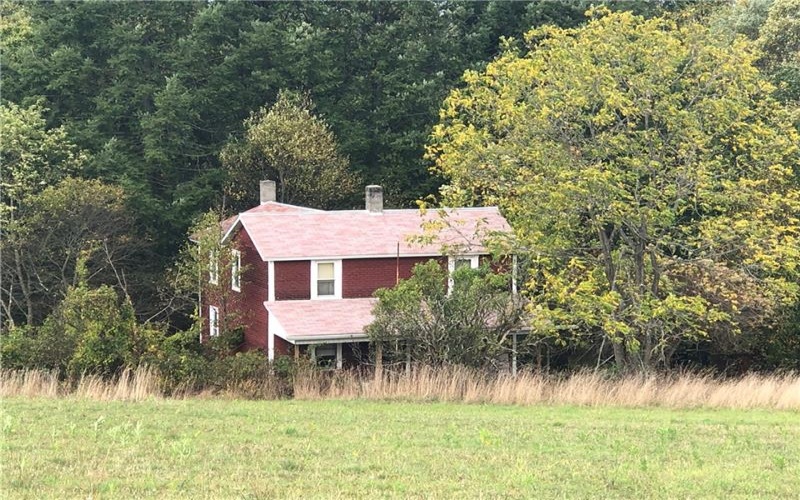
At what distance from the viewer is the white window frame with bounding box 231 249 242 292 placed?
107 ft

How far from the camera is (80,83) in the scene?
46188mm

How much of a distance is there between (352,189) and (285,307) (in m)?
14.7

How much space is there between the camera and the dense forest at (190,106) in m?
39.3

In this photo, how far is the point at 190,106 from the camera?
151ft

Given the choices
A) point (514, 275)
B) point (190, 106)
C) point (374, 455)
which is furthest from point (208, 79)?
point (374, 455)

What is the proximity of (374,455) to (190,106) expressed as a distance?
38.3m

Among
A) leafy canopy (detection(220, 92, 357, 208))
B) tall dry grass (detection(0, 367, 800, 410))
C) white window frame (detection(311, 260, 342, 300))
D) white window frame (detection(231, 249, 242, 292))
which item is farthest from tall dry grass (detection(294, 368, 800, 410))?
leafy canopy (detection(220, 92, 357, 208))

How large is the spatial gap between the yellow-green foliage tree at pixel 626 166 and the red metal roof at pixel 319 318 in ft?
16.7

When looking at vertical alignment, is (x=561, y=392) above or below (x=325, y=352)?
above

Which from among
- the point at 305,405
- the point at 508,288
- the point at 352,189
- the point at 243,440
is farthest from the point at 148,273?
the point at 243,440

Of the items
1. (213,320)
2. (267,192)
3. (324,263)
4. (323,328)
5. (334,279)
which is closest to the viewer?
(323,328)

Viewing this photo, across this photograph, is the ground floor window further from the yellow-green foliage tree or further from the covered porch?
the yellow-green foliage tree

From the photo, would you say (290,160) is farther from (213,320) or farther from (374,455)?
(374,455)

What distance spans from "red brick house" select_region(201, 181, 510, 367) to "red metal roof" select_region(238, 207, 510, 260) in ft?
0.11
